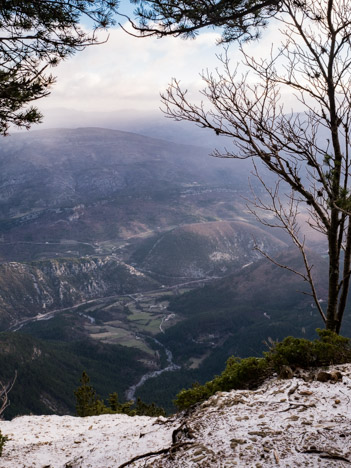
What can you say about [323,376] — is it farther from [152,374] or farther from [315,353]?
[152,374]

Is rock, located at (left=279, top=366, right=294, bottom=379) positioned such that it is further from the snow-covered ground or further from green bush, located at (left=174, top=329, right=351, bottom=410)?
green bush, located at (left=174, top=329, right=351, bottom=410)

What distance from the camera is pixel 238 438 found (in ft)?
16.9

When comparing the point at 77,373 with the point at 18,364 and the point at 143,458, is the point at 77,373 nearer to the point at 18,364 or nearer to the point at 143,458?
the point at 18,364

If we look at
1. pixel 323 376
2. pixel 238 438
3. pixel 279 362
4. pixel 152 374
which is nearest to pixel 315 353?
pixel 279 362

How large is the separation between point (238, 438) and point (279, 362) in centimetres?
282

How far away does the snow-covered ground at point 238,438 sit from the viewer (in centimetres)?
464

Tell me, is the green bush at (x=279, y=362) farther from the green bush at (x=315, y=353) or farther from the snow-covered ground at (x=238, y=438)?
the snow-covered ground at (x=238, y=438)

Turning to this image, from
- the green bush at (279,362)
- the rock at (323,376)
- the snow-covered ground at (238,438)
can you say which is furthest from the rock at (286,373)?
the rock at (323,376)

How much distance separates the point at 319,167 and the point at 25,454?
8.25 m

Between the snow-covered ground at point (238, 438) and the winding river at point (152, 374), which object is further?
the winding river at point (152, 374)

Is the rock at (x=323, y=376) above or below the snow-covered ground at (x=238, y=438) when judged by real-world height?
above

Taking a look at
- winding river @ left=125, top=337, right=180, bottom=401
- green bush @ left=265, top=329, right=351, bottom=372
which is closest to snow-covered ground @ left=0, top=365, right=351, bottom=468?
green bush @ left=265, top=329, right=351, bottom=372

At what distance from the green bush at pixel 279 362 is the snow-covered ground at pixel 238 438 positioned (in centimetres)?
40

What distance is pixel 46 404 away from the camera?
315ft
